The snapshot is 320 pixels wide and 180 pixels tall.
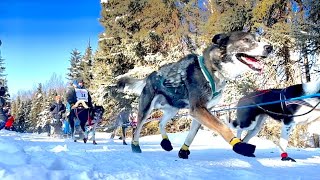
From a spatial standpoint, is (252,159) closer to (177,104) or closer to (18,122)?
(177,104)

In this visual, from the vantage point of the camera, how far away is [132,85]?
738cm

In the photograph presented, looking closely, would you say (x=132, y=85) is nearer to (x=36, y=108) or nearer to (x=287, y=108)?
(x=287, y=108)

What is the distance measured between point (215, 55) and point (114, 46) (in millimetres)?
19336

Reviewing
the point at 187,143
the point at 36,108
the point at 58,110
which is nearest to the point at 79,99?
the point at 187,143

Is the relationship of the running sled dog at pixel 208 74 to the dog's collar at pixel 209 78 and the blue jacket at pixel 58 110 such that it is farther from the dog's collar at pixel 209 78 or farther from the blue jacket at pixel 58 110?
the blue jacket at pixel 58 110

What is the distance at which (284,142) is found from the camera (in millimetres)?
6949

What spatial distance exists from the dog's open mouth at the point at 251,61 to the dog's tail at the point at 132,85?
7.46 feet

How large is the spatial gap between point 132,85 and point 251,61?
2.76 metres

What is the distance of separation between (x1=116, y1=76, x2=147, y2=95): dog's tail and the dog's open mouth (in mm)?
2274

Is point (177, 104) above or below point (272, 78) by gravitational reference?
below

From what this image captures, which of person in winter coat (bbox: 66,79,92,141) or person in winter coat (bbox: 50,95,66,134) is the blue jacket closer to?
person in winter coat (bbox: 50,95,66,134)

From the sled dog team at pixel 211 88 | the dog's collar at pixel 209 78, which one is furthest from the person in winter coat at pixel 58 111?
the dog's collar at pixel 209 78

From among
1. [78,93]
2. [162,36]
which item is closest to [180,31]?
[162,36]

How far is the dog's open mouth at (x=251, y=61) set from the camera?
5.16 meters
